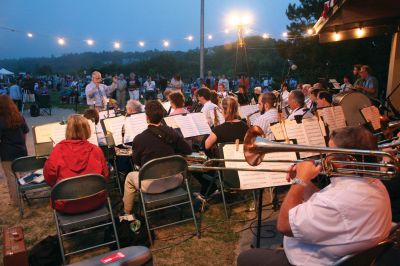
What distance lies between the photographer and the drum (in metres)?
5.79

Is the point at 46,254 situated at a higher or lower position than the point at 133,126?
lower

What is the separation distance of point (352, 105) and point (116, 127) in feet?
12.8

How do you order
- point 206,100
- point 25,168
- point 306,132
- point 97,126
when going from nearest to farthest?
1. point 306,132
2. point 25,168
3. point 97,126
4. point 206,100

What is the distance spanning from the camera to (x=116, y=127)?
5.38 meters

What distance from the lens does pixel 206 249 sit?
13.2ft

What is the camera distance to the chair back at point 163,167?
12.8 feet

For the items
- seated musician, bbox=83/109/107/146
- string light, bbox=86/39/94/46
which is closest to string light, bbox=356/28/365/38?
seated musician, bbox=83/109/107/146

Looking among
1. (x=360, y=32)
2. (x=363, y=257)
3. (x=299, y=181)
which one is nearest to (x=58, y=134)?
(x=299, y=181)

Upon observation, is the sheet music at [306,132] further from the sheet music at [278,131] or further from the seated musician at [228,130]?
the seated musician at [228,130]

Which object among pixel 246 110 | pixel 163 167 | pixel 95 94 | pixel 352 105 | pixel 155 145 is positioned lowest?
pixel 163 167

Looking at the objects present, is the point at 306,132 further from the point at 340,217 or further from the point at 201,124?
the point at 340,217

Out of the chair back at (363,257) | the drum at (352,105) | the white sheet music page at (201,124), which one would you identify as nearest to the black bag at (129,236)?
the white sheet music page at (201,124)

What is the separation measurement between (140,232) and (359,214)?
2802 millimetres

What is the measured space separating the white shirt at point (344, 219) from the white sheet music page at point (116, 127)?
12.3 feet
